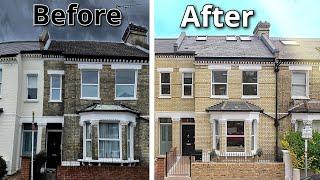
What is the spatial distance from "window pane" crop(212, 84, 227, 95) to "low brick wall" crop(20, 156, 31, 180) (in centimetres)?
144

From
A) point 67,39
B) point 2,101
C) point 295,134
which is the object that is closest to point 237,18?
point 295,134

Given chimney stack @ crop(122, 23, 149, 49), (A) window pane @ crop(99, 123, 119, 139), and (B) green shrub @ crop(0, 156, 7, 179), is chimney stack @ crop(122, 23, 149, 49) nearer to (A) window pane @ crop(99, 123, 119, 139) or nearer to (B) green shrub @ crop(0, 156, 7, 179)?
(A) window pane @ crop(99, 123, 119, 139)

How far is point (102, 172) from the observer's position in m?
3.91

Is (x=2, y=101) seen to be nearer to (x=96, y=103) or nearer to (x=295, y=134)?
(x=96, y=103)

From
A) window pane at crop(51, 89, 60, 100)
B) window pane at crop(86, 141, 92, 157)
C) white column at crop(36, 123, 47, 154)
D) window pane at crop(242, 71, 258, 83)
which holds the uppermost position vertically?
window pane at crop(242, 71, 258, 83)

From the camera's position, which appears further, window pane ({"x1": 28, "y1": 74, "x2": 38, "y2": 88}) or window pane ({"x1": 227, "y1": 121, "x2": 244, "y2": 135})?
window pane ({"x1": 227, "y1": 121, "x2": 244, "y2": 135})

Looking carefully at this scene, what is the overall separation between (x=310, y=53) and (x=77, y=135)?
1.80 m

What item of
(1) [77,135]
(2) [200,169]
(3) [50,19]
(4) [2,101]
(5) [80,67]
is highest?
(3) [50,19]

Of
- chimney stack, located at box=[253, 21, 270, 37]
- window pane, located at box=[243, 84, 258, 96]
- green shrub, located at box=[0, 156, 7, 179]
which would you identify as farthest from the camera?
window pane, located at box=[243, 84, 258, 96]

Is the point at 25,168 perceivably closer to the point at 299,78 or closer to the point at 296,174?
the point at 296,174

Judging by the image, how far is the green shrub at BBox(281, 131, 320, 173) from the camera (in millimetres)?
4016

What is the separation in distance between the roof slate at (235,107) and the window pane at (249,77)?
6.9 inches

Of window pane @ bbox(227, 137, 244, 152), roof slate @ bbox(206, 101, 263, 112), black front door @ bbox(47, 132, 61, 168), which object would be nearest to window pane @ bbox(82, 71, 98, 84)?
black front door @ bbox(47, 132, 61, 168)

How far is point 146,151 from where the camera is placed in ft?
12.9
